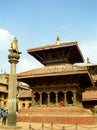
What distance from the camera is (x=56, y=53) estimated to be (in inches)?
1318

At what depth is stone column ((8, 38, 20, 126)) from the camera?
20469 millimetres

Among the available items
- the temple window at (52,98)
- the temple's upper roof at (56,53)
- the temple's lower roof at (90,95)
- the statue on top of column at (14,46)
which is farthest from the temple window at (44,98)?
the statue on top of column at (14,46)

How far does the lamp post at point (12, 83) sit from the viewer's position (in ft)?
67.2

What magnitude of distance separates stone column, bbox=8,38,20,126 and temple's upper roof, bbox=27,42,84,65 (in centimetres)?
1115

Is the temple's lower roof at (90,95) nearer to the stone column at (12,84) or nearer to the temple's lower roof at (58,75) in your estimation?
the temple's lower roof at (58,75)

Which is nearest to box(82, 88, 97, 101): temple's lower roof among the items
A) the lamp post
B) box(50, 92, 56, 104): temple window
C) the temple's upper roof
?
the temple's upper roof

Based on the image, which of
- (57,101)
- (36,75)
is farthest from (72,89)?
(36,75)

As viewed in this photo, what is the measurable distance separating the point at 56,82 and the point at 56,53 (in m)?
4.15

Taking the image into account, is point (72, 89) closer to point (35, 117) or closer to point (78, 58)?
point (35, 117)

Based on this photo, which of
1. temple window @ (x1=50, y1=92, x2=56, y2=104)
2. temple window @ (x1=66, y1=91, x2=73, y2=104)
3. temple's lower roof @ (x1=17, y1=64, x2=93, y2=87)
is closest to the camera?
temple's lower roof @ (x1=17, y1=64, x2=93, y2=87)

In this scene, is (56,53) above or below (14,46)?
above

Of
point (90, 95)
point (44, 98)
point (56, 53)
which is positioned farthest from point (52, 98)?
point (90, 95)

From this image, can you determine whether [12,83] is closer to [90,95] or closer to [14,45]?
[14,45]

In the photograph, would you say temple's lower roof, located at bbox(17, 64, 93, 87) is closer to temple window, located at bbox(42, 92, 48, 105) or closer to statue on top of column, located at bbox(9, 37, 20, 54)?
temple window, located at bbox(42, 92, 48, 105)
